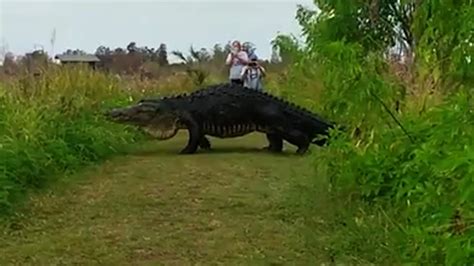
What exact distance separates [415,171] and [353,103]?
0.76m

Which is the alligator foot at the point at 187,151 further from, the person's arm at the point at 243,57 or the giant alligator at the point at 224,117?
the person's arm at the point at 243,57

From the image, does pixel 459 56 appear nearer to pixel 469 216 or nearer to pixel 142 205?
pixel 469 216

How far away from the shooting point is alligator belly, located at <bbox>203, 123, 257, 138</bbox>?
9.73m

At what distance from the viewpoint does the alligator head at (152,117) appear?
31.7 feet

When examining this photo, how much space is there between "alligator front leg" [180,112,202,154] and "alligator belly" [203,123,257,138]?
6.6 inches

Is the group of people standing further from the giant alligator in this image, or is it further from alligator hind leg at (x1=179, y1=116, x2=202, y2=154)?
alligator hind leg at (x1=179, y1=116, x2=202, y2=154)

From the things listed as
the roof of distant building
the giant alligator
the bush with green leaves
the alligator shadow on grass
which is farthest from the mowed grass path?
the roof of distant building

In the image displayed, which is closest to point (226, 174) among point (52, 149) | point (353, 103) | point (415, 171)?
point (52, 149)

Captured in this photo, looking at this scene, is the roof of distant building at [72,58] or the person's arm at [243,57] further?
the roof of distant building at [72,58]

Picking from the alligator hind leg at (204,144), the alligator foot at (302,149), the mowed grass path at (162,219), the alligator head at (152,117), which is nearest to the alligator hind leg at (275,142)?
the alligator foot at (302,149)

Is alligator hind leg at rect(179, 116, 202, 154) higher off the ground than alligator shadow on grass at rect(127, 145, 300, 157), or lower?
higher

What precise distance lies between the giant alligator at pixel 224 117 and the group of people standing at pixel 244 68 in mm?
2254

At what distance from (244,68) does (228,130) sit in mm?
2513

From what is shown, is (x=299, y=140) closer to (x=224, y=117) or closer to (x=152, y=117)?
(x=224, y=117)
